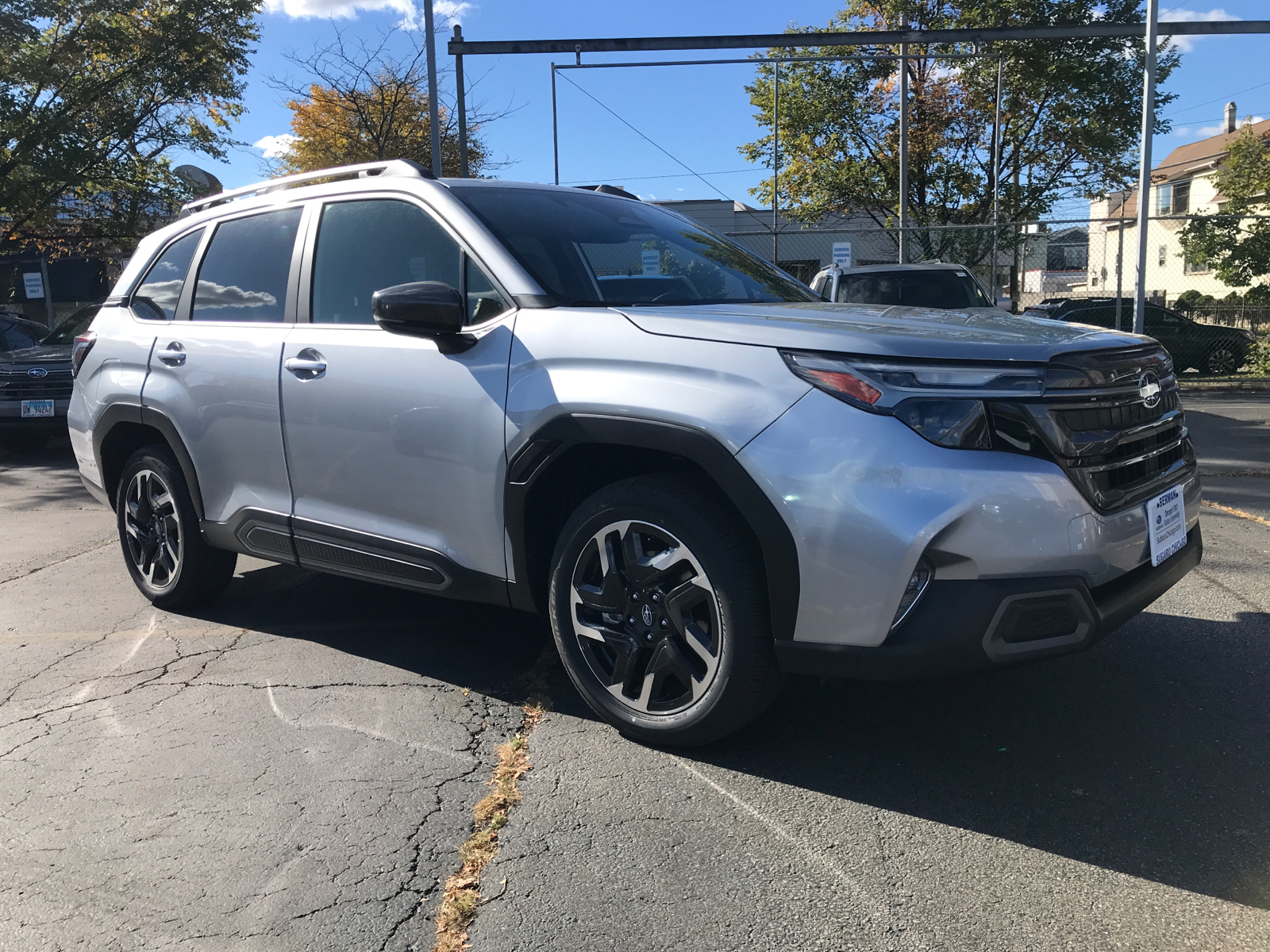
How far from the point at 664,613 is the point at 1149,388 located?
1.57 metres

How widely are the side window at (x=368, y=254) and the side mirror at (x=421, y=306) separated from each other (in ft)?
1.07

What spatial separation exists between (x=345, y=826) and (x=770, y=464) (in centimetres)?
150

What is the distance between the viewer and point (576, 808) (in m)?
2.82

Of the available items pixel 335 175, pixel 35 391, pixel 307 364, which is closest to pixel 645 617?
pixel 307 364

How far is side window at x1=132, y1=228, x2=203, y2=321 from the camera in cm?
471

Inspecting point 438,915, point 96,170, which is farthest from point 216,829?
point 96,170

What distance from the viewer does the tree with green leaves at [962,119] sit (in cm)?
2666

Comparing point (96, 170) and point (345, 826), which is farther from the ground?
point (96, 170)

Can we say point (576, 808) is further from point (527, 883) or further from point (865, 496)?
point (865, 496)

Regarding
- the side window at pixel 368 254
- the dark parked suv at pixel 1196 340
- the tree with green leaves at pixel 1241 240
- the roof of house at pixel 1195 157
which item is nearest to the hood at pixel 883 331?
the side window at pixel 368 254

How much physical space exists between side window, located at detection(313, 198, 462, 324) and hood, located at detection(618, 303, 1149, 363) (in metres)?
0.88

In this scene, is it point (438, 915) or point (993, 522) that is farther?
point (993, 522)

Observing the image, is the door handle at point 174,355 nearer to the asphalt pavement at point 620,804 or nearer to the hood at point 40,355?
the asphalt pavement at point 620,804

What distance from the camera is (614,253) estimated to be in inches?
149
